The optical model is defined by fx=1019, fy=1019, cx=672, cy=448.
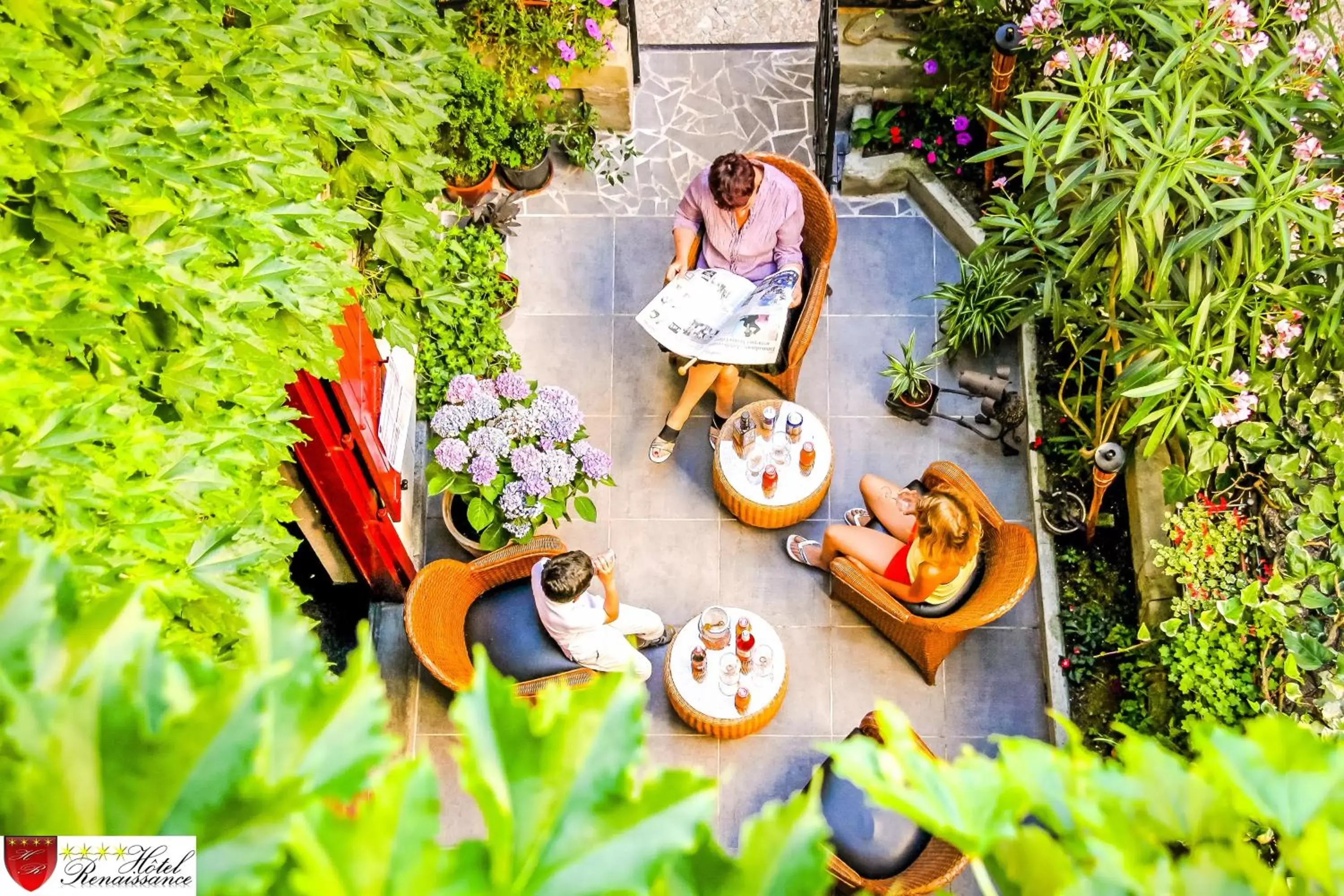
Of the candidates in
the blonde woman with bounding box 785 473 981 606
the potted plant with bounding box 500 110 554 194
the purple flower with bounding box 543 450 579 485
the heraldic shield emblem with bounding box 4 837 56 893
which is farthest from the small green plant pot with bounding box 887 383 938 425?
the heraldic shield emblem with bounding box 4 837 56 893

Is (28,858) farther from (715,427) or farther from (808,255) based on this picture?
(808,255)

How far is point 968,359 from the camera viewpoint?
4.99 m

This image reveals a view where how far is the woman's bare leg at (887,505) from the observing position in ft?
14.3

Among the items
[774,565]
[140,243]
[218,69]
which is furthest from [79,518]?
Result: [774,565]

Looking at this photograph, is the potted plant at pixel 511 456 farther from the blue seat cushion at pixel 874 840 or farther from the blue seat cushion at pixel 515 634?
the blue seat cushion at pixel 874 840

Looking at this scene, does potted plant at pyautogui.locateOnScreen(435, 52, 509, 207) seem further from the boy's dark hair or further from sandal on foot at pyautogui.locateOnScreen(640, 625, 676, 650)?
sandal on foot at pyautogui.locateOnScreen(640, 625, 676, 650)

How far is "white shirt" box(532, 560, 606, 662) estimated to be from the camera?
3715 mm

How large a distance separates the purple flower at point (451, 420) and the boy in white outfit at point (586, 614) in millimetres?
636

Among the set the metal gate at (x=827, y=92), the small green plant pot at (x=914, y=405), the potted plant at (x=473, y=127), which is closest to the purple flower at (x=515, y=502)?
the potted plant at (x=473, y=127)

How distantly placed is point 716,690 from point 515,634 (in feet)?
2.76

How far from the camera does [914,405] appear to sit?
4773mm

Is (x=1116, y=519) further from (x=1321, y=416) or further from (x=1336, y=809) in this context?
(x=1336, y=809)

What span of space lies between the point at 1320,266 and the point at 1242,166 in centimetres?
42

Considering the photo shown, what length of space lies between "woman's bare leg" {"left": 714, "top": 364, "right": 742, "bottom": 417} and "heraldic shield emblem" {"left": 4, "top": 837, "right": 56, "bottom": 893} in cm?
420
